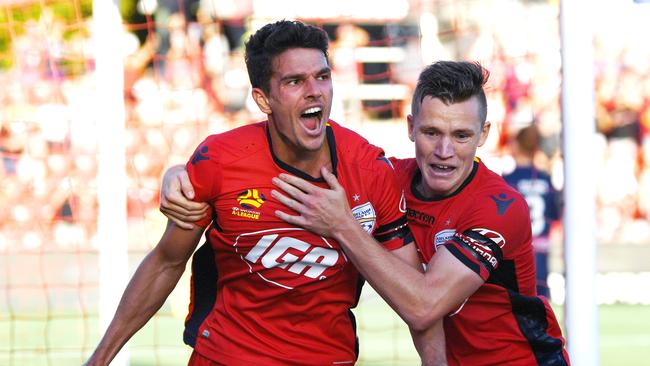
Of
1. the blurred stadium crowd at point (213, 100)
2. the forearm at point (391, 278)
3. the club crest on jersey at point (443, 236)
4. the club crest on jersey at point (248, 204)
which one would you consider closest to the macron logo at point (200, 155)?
the club crest on jersey at point (248, 204)

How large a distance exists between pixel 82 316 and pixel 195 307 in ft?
19.6

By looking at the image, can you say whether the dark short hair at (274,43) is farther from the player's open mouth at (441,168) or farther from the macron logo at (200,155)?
the player's open mouth at (441,168)

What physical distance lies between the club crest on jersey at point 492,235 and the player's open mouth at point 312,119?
27.7 inches

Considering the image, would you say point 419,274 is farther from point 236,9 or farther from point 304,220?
point 236,9

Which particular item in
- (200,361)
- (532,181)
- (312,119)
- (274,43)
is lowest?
(532,181)

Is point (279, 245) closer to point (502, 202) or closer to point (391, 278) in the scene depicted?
point (391, 278)

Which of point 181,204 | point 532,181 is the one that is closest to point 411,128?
point 181,204

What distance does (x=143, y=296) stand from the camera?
384 centimetres

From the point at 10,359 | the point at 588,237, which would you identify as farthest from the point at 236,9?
the point at 588,237

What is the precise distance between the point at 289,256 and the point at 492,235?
759mm

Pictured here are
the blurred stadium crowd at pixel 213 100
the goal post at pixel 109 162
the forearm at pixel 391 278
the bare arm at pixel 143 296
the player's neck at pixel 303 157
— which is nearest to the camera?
the forearm at pixel 391 278

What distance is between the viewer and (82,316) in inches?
378

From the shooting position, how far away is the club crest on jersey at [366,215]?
11.9 feet

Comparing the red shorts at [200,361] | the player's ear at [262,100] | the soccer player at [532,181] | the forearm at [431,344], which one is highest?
the player's ear at [262,100]
